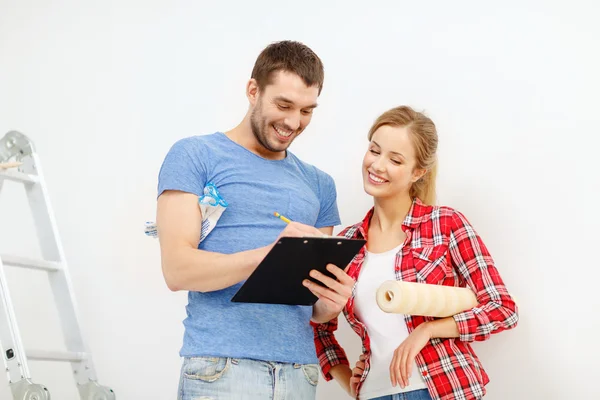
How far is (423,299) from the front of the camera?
162cm

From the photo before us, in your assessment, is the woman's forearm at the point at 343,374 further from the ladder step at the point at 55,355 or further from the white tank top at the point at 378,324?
the ladder step at the point at 55,355

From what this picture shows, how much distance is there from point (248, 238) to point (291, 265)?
229mm

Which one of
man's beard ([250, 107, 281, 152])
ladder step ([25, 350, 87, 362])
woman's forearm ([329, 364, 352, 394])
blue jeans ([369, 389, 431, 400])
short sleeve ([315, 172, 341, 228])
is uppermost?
man's beard ([250, 107, 281, 152])

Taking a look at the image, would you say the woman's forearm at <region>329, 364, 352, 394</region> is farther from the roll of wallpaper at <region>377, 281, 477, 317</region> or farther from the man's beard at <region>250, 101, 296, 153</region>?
the man's beard at <region>250, 101, 296, 153</region>

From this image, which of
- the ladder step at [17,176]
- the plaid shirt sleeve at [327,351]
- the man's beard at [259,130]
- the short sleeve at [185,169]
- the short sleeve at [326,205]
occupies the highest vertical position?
the ladder step at [17,176]

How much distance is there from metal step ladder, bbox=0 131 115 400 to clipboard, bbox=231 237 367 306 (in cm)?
81

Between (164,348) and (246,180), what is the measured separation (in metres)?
1.21

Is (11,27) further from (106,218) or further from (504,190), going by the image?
(504,190)

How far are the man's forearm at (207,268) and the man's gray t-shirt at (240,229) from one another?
22 mm

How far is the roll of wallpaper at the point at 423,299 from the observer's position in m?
1.59

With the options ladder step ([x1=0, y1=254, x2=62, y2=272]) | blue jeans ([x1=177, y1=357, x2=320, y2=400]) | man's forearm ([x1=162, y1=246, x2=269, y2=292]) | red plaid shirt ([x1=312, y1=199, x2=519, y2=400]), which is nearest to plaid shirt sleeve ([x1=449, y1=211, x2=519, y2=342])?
red plaid shirt ([x1=312, y1=199, x2=519, y2=400])

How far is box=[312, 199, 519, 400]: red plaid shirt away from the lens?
1.69m

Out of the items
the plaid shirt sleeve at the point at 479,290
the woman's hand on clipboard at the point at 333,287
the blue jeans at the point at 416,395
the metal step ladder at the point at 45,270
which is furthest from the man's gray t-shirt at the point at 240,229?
the metal step ladder at the point at 45,270

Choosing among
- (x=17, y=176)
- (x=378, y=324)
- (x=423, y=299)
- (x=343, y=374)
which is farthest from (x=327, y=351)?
(x=17, y=176)
